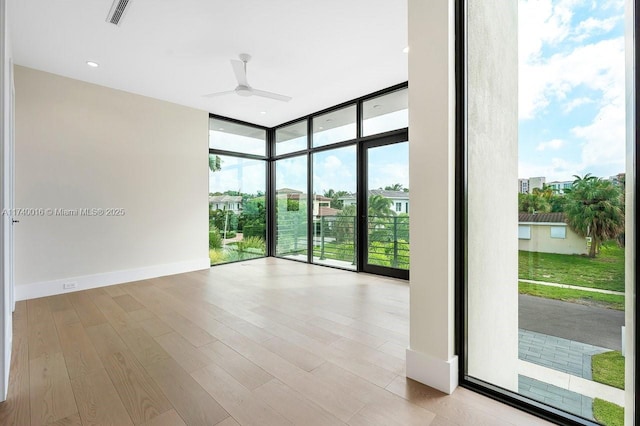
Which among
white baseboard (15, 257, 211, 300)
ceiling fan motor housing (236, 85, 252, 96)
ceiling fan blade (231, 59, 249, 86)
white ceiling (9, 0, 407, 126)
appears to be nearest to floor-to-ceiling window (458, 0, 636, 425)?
white ceiling (9, 0, 407, 126)

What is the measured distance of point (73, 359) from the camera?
2092 millimetres

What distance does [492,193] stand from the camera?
1885 millimetres

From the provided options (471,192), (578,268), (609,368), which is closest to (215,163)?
(471,192)

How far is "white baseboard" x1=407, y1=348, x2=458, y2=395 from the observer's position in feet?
5.51

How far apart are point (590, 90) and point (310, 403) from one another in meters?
2.15

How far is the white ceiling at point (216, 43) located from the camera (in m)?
2.54

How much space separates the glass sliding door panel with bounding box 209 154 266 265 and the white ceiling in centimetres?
163

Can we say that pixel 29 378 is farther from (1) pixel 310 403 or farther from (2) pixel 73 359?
(1) pixel 310 403

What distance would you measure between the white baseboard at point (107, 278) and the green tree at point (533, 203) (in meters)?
4.82

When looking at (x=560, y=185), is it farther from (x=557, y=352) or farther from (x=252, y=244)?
(x=252, y=244)

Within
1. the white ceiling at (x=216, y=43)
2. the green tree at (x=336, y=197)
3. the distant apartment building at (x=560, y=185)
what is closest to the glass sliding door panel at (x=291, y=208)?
the green tree at (x=336, y=197)

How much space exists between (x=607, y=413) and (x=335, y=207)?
4158 millimetres

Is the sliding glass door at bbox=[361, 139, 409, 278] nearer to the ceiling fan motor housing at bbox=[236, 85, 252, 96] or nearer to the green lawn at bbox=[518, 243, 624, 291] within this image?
→ the ceiling fan motor housing at bbox=[236, 85, 252, 96]

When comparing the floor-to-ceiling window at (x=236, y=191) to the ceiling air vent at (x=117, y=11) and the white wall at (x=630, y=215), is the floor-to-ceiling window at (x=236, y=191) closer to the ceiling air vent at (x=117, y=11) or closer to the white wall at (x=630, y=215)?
the ceiling air vent at (x=117, y=11)
